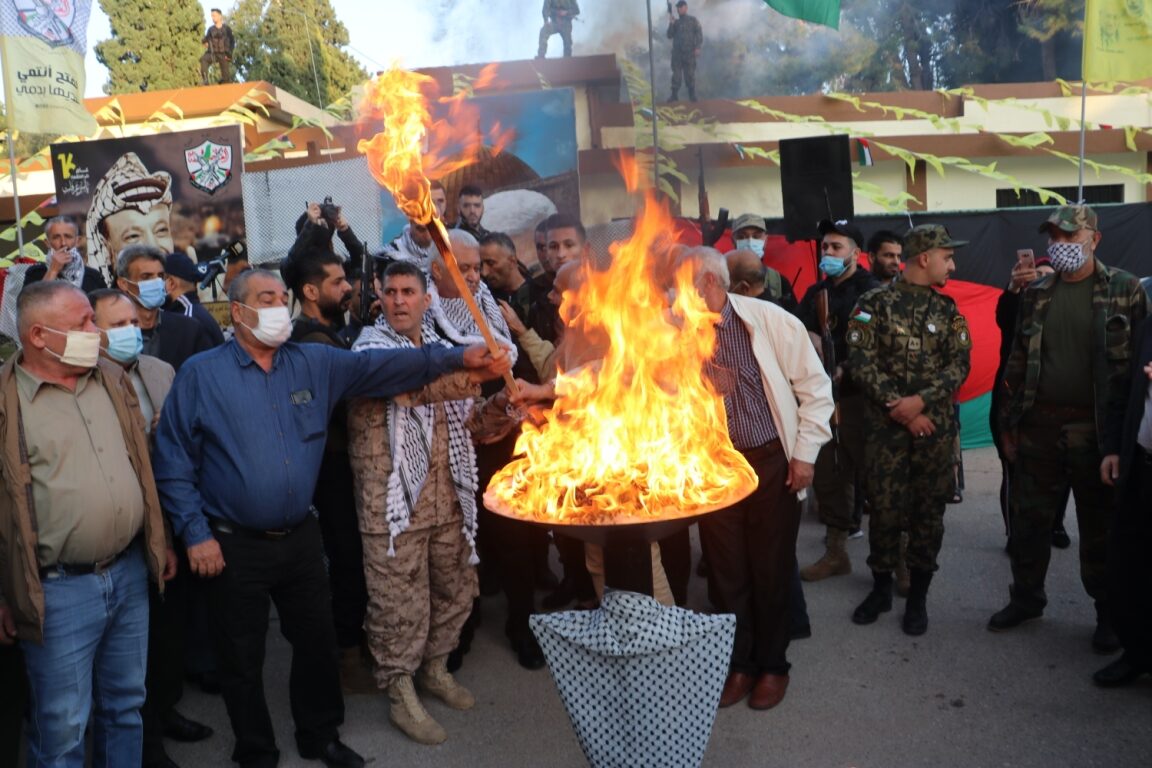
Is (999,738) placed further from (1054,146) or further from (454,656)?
(1054,146)

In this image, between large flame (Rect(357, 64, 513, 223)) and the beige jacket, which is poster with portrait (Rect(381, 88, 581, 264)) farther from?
large flame (Rect(357, 64, 513, 223))

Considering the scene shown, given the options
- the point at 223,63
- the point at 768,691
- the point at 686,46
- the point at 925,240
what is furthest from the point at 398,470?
the point at 223,63

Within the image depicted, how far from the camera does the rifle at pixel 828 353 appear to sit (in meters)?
6.66

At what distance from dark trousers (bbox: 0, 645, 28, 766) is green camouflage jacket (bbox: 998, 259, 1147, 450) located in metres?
5.13

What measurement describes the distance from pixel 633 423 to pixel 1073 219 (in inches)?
122

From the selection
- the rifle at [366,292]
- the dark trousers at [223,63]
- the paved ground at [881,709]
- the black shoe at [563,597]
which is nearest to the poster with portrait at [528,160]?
the rifle at [366,292]

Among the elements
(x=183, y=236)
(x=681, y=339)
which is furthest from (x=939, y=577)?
(x=183, y=236)

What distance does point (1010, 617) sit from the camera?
5367 mm

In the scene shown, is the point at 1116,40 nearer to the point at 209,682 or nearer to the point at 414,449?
the point at 414,449

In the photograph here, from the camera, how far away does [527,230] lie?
1245 cm

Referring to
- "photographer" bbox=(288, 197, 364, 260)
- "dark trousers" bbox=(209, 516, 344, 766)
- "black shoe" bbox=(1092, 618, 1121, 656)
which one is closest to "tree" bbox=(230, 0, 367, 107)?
"photographer" bbox=(288, 197, 364, 260)

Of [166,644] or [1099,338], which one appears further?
[1099,338]

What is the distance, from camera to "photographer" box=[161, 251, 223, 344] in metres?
5.95

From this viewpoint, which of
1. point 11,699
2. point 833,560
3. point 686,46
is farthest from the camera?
point 686,46
